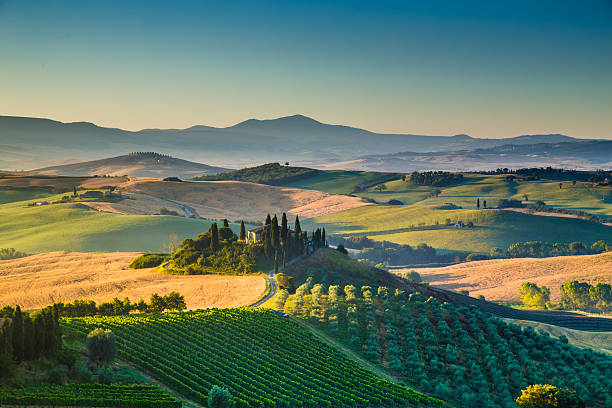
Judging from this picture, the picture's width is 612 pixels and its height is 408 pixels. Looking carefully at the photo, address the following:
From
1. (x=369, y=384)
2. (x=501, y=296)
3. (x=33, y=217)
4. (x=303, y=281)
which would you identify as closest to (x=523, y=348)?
(x=369, y=384)

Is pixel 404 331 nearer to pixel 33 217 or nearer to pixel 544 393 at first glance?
pixel 544 393

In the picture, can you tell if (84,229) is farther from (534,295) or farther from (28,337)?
(28,337)

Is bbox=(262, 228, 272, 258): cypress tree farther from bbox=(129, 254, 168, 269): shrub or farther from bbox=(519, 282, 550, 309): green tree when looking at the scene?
bbox=(519, 282, 550, 309): green tree

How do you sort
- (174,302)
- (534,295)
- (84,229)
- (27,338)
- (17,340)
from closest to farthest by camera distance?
(17,340)
(27,338)
(174,302)
(534,295)
(84,229)

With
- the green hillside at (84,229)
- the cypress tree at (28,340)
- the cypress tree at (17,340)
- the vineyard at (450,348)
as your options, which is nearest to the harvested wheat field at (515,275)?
the vineyard at (450,348)

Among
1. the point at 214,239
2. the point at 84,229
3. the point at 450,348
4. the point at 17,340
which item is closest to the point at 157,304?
the point at 214,239

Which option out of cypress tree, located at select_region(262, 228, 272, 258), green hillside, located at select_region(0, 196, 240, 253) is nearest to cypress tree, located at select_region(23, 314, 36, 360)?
cypress tree, located at select_region(262, 228, 272, 258)
